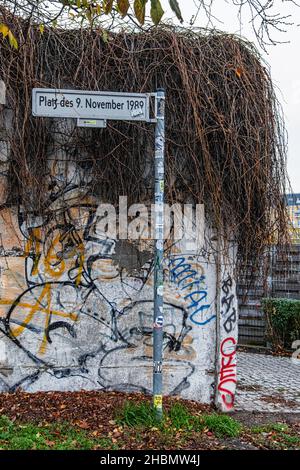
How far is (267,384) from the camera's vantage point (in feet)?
29.7

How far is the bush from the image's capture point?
1226 cm

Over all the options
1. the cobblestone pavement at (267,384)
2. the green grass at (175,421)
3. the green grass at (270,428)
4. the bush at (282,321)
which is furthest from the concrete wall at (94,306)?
the bush at (282,321)

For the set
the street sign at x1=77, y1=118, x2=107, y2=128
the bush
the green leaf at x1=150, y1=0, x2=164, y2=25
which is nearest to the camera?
the green leaf at x1=150, y1=0, x2=164, y2=25

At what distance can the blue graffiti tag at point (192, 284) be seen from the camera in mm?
6559

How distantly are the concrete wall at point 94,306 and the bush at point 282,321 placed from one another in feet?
19.7

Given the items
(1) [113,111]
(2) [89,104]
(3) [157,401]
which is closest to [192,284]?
(3) [157,401]

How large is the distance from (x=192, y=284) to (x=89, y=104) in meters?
2.42

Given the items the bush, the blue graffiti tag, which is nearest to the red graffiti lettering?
the blue graffiti tag

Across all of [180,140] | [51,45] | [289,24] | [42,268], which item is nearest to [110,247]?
[42,268]

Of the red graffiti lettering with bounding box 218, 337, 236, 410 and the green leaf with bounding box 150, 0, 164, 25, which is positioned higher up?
the green leaf with bounding box 150, 0, 164, 25

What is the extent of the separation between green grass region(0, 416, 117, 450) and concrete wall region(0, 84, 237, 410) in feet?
3.32

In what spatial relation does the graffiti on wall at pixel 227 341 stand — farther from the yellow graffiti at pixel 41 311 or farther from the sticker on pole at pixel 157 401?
the yellow graffiti at pixel 41 311
